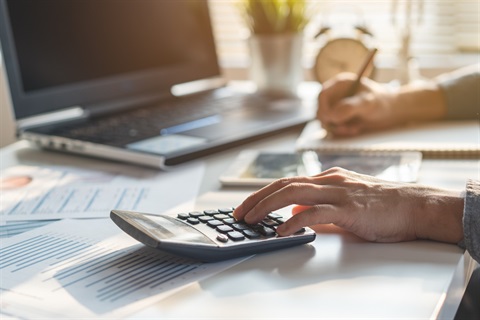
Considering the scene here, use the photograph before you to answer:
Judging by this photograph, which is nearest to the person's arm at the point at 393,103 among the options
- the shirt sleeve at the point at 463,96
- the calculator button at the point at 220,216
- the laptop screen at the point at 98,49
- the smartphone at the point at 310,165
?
the shirt sleeve at the point at 463,96

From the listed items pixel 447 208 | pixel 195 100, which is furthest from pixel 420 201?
pixel 195 100

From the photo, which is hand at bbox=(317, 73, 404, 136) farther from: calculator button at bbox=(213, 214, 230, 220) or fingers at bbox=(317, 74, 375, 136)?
calculator button at bbox=(213, 214, 230, 220)

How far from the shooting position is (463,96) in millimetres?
1287

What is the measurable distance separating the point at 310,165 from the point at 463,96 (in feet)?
1.43

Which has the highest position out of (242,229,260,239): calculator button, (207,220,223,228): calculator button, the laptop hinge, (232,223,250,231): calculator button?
the laptop hinge

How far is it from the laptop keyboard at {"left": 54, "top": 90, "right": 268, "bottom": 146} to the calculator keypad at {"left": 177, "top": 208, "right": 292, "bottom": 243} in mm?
372

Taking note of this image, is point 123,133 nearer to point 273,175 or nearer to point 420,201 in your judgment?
point 273,175

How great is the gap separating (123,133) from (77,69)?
0.69ft

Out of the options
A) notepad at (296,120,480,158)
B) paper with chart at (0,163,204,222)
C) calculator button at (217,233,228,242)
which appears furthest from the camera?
notepad at (296,120,480,158)

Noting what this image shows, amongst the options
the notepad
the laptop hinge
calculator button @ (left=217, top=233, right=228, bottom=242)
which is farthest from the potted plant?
calculator button @ (left=217, top=233, right=228, bottom=242)

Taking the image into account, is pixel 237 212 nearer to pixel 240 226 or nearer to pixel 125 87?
pixel 240 226

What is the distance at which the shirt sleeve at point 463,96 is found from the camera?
1277 millimetres

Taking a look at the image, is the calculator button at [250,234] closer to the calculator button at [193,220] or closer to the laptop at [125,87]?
the calculator button at [193,220]

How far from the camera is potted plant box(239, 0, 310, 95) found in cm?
150
